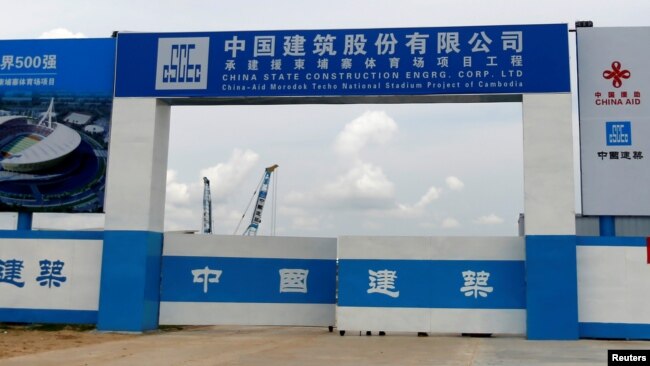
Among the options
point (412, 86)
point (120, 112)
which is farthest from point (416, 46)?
point (120, 112)

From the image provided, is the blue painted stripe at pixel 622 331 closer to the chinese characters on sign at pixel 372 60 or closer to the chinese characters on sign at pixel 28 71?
the chinese characters on sign at pixel 372 60

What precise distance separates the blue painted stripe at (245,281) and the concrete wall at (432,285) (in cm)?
116

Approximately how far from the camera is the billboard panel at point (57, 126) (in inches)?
714

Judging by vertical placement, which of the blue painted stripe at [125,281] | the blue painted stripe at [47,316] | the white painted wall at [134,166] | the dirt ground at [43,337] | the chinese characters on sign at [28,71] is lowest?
the dirt ground at [43,337]

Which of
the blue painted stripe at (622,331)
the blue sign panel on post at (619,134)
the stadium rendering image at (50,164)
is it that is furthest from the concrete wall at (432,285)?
the stadium rendering image at (50,164)

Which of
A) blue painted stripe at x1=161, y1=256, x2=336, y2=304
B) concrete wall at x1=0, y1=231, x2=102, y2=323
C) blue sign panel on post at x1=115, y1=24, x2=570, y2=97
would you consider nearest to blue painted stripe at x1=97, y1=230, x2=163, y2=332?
concrete wall at x1=0, y1=231, x2=102, y2=323

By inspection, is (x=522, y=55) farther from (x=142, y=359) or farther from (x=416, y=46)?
(x=142, y=359)

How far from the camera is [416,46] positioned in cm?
1720

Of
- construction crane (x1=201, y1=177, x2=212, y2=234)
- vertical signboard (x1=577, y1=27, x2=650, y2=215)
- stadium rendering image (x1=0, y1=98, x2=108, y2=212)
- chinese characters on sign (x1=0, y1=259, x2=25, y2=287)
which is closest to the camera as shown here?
vertical signboard (x1=577, y1=27, x2=650, y2=215)

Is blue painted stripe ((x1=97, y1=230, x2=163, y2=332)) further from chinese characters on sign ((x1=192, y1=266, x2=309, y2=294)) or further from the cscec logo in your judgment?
the cscec logo

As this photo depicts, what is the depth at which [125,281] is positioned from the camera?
56.3 ft

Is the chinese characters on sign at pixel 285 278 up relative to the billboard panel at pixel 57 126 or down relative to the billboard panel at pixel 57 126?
down

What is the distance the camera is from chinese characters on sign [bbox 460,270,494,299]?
55.2 feet

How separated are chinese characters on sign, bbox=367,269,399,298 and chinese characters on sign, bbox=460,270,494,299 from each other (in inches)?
65.1
